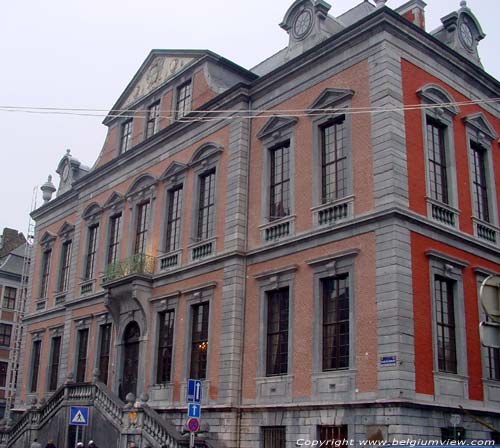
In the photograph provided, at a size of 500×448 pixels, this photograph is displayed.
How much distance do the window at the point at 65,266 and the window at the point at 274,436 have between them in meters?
16.7

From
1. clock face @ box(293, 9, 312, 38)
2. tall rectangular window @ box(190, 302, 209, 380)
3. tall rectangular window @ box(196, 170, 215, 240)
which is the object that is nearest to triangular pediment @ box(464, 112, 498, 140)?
clock face @ box(293, 9, 312, 38)

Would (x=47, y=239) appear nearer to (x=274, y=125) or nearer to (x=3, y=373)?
(x=274, y=125)

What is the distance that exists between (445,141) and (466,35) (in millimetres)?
4466

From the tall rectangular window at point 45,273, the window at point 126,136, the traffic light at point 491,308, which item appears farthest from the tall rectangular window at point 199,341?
the traffic light at point 491,308

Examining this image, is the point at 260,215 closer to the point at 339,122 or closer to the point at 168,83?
the point at 339,122

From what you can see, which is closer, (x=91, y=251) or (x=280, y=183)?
(x=280, y=183)

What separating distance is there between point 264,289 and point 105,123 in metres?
14.9

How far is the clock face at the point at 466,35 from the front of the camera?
22938mm

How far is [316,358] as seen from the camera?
19.5 metres

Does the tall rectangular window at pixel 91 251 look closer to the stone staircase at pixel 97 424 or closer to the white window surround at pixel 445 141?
the stone staircase at pixel 97 424

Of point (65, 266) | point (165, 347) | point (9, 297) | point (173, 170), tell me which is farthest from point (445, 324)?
point (9, 297)

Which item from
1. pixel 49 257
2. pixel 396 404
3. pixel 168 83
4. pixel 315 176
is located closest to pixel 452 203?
pixel 315 176

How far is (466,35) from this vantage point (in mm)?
23141

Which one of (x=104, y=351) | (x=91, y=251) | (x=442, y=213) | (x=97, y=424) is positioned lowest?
(x=97, y=424)
